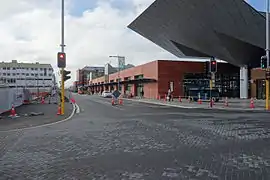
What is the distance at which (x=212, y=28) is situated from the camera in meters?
38.2

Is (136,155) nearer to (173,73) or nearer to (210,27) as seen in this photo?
(210,27)

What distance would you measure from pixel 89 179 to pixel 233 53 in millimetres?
42287

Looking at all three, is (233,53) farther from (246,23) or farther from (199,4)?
(199,4)

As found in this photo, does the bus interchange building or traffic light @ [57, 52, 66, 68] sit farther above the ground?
the bus interchange building

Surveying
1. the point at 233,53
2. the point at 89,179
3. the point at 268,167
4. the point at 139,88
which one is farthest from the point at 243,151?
the point at 139,88

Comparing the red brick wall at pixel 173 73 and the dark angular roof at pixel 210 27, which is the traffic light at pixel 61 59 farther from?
the red brick wall at pixel 173 73

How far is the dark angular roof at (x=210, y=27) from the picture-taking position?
110 ft

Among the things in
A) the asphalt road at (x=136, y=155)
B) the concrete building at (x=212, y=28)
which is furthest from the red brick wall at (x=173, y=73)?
the asphalt road at (x=136, y=155)

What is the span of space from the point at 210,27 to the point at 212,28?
0.32 m

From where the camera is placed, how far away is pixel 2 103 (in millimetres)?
20344

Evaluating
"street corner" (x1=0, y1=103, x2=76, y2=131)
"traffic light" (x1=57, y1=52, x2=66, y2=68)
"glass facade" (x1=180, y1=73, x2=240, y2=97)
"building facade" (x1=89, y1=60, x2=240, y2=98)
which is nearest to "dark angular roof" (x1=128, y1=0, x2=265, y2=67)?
"building facade" (x1=89, y1=60, x2=240, y2=98)

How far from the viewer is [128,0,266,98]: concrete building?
33.6 m

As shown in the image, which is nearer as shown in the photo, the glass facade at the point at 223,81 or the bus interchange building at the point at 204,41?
the bus interchange building at the point at 204,41

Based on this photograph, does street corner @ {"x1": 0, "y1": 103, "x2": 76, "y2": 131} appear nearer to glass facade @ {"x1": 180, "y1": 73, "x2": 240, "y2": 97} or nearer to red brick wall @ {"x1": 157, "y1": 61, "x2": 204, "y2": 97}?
red brick wall @ {"x1": 157, "y1": 61, "x2": 204, "y2": 97}
